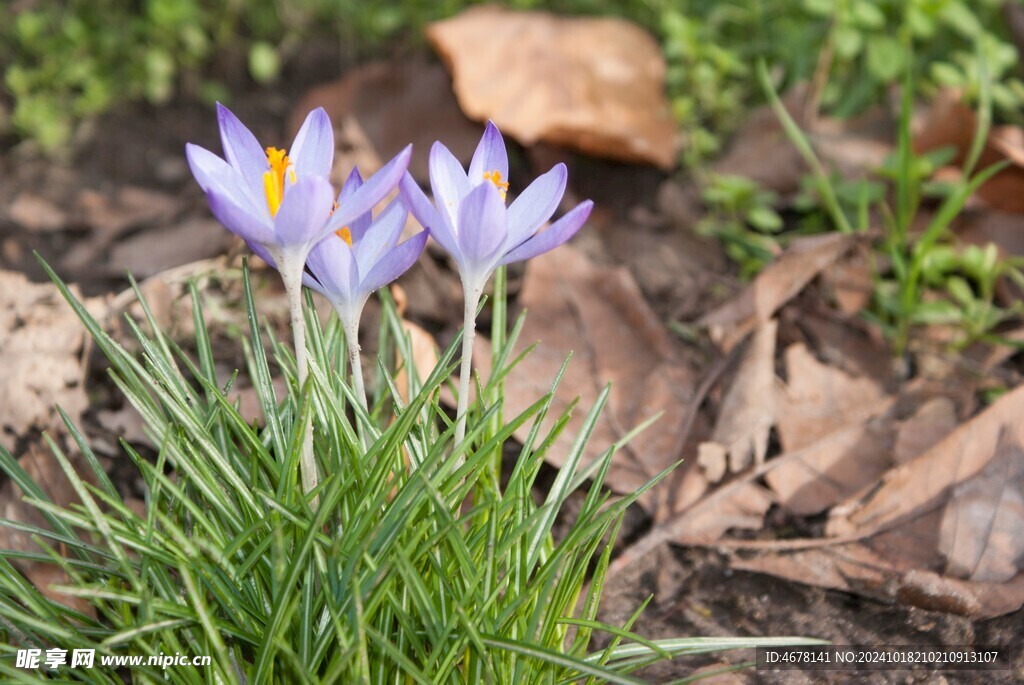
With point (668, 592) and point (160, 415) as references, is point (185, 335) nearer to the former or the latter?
point (160, 415)

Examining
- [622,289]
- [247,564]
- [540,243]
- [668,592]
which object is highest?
[540,243]

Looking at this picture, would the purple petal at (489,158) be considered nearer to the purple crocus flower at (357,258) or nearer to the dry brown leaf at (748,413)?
the purple crocus flower at (357,258)

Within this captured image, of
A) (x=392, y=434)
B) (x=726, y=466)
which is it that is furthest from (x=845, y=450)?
(x=392, y=434)

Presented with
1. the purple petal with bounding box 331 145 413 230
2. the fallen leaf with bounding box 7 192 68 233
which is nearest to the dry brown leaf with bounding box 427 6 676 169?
the fallen leaf with bounding box 7 192 68 233

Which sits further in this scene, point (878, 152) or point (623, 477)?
point (878, 152)

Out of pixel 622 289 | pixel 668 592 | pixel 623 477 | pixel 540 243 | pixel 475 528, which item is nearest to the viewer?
pixel 540 243

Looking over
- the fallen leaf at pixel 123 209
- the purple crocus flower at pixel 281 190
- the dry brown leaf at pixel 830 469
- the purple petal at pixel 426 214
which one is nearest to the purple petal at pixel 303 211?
the purple crocus flower at pixel 281 190

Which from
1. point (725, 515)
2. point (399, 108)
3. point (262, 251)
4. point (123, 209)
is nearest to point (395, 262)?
point (262, 251)

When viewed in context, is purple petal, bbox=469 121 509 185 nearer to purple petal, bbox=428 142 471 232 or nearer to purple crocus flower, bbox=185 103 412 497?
purple petal, bbox=428 142 471 232

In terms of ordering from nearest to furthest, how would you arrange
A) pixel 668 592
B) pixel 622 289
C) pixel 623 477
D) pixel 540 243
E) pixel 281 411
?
1. pixel 540 243
2. pixel 281 411
3. pixel 668 592
4. pixel 623 477
5. pixel 622 289
